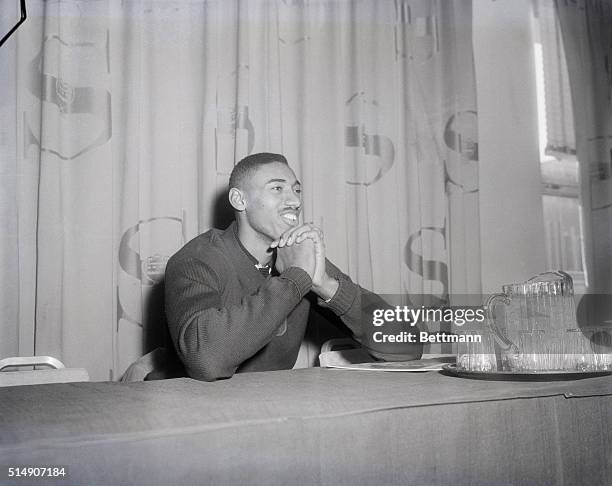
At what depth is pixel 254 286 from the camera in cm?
135

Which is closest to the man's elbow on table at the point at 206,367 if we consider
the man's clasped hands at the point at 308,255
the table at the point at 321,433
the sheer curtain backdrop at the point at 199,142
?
the table at the point at 321,433

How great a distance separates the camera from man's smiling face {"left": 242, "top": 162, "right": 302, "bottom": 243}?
145cm

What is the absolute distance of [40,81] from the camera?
5.58ft

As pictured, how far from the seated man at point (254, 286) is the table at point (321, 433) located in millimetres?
232

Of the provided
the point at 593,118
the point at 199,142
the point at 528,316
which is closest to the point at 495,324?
the point at 528,316

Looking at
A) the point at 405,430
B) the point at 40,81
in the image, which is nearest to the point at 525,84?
the point at 40,81

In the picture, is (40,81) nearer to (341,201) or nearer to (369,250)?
(341,201)

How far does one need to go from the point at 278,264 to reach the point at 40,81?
91 cm

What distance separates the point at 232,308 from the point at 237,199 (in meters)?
0.53

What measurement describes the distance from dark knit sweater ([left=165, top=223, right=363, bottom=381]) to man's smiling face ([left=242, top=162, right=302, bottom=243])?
70 mm

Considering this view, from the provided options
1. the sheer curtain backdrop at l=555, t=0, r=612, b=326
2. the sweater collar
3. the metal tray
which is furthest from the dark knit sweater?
the sheer curtain backdrop at l=555, t=0, r=612, b=326

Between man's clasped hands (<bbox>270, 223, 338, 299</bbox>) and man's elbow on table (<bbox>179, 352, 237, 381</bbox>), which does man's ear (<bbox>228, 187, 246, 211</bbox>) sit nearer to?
man's clasped hands (<bbox>270, 223, 338, 299</bbox>)

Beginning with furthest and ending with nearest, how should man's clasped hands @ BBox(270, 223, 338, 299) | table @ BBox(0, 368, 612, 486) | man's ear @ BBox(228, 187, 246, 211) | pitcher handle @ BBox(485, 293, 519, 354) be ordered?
man's ear @ BBox(228, 187, 246, 211) < man's clasped hands @ BBox(270, 223, 338, 299) < pitcher handle @ BBox(485, 293, 519, 354) < table @ BBox(0, 368, 612, 486)

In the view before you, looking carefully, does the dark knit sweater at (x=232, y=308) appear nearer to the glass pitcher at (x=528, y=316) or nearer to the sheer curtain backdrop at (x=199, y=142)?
the glass pitcher at (x=528, y=316)
